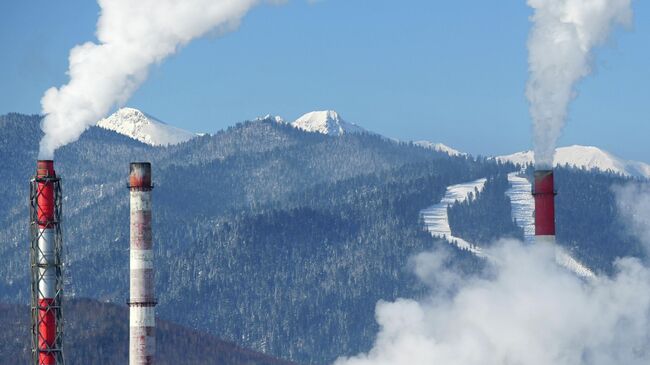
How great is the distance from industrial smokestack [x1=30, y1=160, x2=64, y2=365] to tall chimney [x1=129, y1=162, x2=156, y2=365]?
32.3 feet

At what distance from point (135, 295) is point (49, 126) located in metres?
15.7

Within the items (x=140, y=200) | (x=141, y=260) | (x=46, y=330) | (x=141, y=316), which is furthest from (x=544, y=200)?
(x=46, y=330)

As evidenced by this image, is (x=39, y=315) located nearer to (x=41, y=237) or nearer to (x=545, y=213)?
(x=41, y=237)

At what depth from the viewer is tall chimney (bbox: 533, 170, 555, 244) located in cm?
19038

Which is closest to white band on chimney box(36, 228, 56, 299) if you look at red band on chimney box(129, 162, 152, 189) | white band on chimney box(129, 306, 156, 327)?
white band on chimney box(129, 306, 156, 327)

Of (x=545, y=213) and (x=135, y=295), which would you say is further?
(x=545, y=213)

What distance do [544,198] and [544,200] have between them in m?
0.21

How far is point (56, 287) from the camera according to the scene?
144250 millimetres

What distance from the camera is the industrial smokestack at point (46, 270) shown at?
5630 inches

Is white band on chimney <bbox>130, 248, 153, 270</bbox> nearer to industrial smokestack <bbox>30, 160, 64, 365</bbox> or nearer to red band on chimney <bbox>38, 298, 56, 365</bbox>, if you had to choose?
industrial smokestack <bbox>30, 160, 64, 365</bbox>

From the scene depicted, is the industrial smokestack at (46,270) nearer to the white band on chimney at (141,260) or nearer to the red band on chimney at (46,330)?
the red band on chimney at (46,330)

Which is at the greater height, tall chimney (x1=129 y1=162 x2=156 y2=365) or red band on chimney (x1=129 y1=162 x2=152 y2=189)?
red band on chimney (x1=129 y1=162 x2=152 y2=189)

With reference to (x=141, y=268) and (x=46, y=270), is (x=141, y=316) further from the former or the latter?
(x=46, y=270)

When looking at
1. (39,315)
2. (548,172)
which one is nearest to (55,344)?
(39,315)
